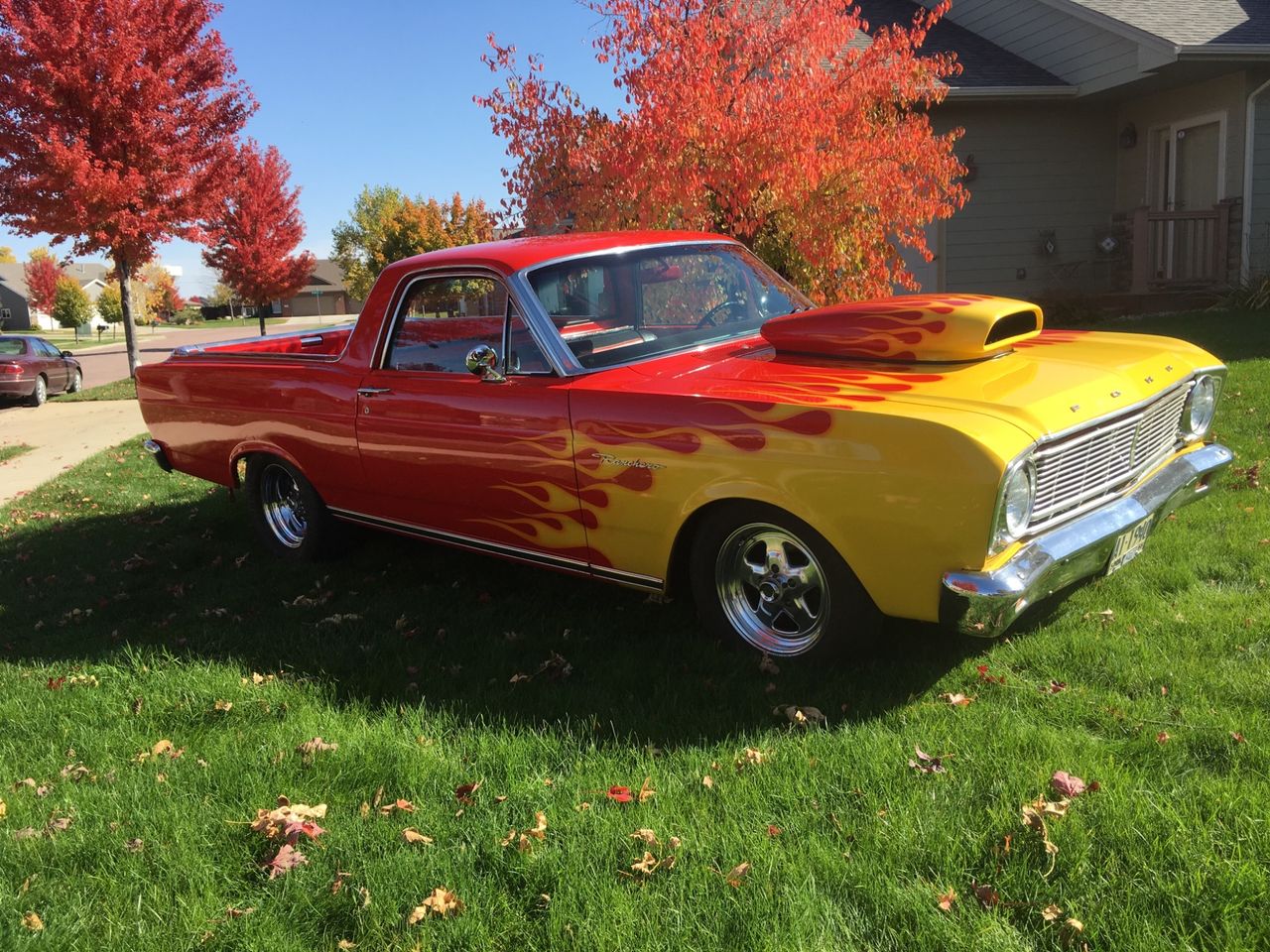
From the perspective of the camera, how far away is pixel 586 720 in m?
3.51

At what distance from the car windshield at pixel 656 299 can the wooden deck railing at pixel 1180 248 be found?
10.8 m

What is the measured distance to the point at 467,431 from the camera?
443 centimetres

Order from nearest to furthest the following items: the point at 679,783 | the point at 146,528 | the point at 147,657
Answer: the point at 679,783 < the point at 147,657 < the point at 146,528

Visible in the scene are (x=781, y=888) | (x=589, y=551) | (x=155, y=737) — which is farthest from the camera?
(x=589, y=551)

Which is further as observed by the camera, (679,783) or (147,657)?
(147,657)

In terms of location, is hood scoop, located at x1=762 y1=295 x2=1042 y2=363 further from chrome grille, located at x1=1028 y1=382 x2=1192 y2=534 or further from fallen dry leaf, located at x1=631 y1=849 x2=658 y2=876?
fallen dry leaf, located at x1=631 y1=849 x2=658 y2=876

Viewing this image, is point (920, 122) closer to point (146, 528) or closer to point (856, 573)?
point (856, 573)

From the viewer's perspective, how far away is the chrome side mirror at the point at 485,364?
4.23 m

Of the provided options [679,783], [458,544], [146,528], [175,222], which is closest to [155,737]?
[458,544]

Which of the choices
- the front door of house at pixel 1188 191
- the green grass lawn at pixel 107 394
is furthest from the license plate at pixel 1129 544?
the green grass lawn at pixel 107 394

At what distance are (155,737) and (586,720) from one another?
1.60 metres

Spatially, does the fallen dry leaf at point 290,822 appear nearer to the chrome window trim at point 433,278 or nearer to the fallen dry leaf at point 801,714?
the fallen dry leaf at point 801,714

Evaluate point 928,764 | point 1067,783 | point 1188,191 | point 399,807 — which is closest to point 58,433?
point 399,807

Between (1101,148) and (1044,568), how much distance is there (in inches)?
570
